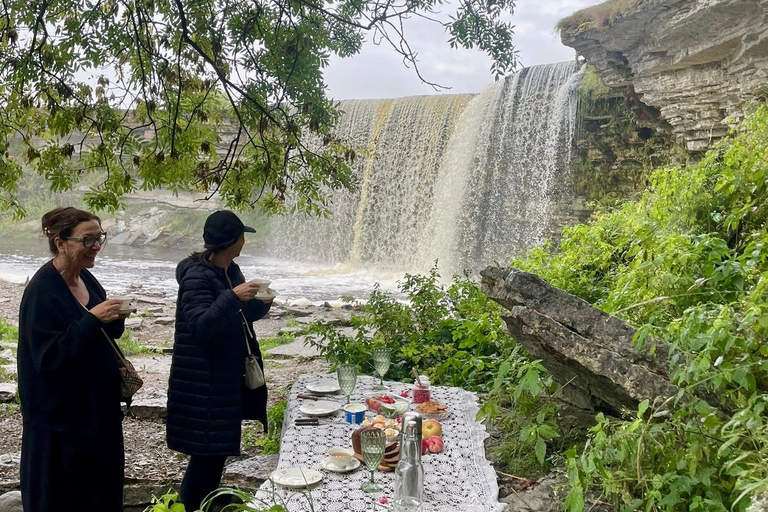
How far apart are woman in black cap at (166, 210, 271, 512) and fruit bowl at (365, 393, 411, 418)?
602mm

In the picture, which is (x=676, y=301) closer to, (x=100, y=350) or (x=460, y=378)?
(x=460, y=378)

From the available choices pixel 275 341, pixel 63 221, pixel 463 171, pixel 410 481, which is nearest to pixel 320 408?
pixel 410 481

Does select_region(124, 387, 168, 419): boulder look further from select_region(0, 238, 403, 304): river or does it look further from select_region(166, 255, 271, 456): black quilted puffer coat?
select_region(0, 238, 403, 304): river

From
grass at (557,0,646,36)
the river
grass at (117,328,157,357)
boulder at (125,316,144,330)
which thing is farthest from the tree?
grass at (557,0,646,36)

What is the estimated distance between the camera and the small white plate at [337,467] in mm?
2273

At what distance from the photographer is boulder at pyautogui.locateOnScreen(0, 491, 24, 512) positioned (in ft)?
10.7

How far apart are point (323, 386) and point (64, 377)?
123cm

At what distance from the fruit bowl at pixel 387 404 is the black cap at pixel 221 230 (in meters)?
0.99

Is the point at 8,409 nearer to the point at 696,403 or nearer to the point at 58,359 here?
the point at 58,359

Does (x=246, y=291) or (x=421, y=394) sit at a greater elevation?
(x=246, y=291)

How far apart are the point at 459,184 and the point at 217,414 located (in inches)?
469

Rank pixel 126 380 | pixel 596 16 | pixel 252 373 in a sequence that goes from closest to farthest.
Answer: pixel 126 380
pixel 252 373
pixel 596 16

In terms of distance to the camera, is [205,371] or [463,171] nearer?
[205,371]

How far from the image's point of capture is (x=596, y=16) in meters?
11.4
